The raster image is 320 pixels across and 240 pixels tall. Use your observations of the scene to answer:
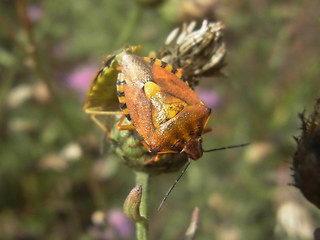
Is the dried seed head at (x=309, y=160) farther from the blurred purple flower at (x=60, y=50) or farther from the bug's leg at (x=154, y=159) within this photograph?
the blurred purple flower at (x=60, y=50)

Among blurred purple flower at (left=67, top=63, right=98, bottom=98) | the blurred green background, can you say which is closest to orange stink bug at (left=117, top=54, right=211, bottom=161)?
the blurred green background

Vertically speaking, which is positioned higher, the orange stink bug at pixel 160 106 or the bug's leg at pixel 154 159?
the orange stink bug at pixel 160 106

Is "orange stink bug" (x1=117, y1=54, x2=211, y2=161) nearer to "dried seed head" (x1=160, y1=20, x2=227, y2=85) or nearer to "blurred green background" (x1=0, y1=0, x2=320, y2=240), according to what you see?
"dried seed head" (x1=160, y1=20, x2=227, y2=85)

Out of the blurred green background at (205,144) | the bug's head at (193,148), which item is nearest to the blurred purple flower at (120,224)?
the blurred green background at (205,144)

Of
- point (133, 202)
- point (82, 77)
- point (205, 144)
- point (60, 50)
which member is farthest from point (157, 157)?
point (60, 50)

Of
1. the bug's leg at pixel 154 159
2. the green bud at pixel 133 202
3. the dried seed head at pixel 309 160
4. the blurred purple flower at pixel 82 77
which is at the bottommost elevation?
the blurred purple flower at pixel 82 77

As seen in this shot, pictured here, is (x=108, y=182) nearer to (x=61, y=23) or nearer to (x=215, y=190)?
(x=215, y=190)

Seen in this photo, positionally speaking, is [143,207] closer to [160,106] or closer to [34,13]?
[160,106]

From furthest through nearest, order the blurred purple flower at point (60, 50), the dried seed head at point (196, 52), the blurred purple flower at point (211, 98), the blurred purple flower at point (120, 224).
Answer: the blurred purple flower at point (60, 50) → the blurred purple flower at point (211, 98) → the blurred purple flower at point (120, 224) → the dried seed head at point (196, 52)
